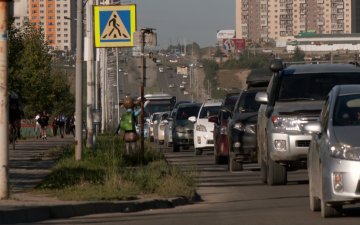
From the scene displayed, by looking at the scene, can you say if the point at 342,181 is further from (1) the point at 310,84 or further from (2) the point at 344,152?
(1) the point at 310,84

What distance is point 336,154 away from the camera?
14.6m

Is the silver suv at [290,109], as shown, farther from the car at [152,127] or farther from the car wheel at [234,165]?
the car at [152,127]

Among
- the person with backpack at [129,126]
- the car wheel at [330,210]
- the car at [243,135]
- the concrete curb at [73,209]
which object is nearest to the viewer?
the car wheel at [330,210]

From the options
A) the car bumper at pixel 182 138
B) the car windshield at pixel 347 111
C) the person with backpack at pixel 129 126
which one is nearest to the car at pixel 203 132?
the person with backpack at pixel 129 126

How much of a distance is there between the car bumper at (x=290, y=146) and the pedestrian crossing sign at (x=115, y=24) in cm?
999

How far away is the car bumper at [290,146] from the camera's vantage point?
67.3 ft

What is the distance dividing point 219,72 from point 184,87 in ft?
15.4

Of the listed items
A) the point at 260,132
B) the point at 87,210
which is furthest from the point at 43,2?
the point at 87,210

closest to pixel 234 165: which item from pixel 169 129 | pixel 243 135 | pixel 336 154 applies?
pixel 243 135

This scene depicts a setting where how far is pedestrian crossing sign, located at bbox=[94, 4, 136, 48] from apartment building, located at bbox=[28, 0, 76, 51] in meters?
34.3

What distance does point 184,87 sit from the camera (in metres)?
149

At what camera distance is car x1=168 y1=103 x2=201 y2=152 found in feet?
141

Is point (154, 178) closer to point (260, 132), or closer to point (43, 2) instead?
point (260, 132)

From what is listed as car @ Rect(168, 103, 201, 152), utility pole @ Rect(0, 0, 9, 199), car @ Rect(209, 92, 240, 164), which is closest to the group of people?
car @ Rect(168, 103, 201, 152)
